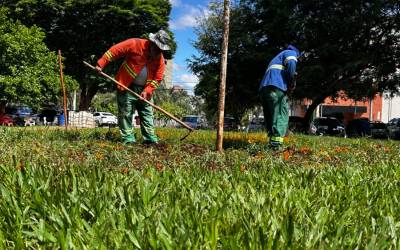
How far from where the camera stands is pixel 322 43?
24.4 metres

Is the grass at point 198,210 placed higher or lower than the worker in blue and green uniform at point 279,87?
lower

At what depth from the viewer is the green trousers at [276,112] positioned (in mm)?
7657

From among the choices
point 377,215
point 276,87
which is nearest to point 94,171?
point 377,215

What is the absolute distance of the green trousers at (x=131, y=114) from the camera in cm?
785

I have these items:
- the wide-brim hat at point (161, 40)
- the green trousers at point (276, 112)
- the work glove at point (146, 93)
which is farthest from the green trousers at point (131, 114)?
the green trousers at point (276, 112)

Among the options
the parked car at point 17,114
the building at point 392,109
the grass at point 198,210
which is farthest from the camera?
the building at point 392,109

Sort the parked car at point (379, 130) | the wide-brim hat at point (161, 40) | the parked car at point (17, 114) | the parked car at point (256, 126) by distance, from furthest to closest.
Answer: the parked car at point (17, 114) → the parked car at point (379, 130) → the parked car at point (256, 126) → the wide-brim hat at point (161, 40)

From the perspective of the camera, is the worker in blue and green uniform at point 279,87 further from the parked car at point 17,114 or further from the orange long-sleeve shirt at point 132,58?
the parked car at point 17,114

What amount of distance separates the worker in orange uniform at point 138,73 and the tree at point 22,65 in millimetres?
19232

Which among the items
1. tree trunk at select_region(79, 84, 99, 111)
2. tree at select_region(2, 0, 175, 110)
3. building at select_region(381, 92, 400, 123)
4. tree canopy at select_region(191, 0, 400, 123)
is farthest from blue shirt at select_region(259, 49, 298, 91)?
building at select_region(381, 92, 400, 123)

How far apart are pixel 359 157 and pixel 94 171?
4.15 m

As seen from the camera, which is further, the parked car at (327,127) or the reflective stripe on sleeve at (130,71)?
the parked car at (327,127)

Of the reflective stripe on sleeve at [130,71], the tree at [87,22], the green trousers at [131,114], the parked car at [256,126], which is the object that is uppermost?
the tree at [87,22]

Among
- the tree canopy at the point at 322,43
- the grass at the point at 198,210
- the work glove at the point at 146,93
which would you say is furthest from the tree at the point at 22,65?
the grass at the point at 198,210
